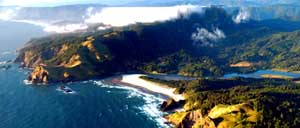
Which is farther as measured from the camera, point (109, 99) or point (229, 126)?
point (109, 99)

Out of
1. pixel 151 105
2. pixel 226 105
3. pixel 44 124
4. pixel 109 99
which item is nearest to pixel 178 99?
pixel 151 105

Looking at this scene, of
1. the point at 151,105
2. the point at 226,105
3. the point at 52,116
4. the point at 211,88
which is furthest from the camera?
the point at 211,88

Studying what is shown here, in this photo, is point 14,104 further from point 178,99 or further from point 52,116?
point 178,99

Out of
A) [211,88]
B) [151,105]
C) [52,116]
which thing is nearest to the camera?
[52,116]

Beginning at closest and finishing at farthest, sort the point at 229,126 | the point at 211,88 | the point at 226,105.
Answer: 1. the point at 229,126
2. the point at 226,105
3. the point at 211,88

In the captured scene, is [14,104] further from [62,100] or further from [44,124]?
[44,124]

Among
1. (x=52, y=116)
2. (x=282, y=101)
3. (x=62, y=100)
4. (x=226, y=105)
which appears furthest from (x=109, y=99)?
(x=282, y=101)

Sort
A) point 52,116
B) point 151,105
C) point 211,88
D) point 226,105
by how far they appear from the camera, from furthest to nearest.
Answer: point 211,88
point 151,105
point 52,116
point 226,105

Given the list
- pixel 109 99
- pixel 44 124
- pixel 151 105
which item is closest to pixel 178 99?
pixel 151 105

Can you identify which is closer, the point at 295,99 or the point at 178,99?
the point at 295,99
